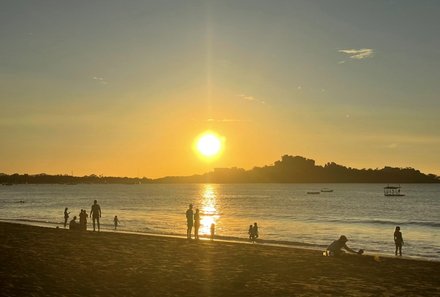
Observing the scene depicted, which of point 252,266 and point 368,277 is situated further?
point 252,266

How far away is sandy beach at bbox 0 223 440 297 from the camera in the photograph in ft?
45.2

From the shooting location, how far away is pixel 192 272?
16859 millimetres

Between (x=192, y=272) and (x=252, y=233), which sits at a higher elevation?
(x=192, y=272)

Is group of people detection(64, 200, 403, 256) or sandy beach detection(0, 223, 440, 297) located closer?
sandy beach detection(0, 223, 440, 297)

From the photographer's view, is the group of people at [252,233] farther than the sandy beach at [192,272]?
Yes

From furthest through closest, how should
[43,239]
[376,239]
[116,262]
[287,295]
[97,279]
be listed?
1. [376,239]
2. [43,239]
3. [116,262]
4. [97,279]
5. [287,295]

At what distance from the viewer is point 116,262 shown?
1831 centimetres

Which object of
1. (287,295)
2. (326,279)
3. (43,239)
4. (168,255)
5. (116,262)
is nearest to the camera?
(287,295)

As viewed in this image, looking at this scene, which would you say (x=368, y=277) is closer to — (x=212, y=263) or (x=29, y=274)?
(x=212, y=263)

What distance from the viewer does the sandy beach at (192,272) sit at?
13789mm

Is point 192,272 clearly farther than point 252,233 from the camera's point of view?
No

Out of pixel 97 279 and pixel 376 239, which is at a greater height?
pixel 97 279

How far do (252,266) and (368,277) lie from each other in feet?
15.1

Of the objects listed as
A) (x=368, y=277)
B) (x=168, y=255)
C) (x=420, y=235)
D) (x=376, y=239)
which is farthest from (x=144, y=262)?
(x=420, y=235)
